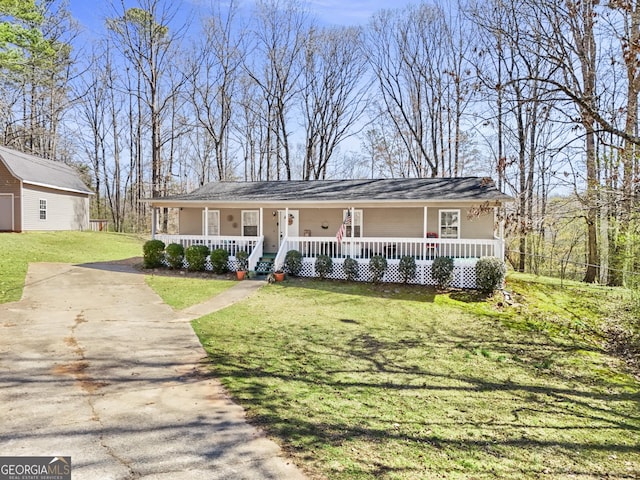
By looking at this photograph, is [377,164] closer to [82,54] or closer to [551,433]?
[82,54]

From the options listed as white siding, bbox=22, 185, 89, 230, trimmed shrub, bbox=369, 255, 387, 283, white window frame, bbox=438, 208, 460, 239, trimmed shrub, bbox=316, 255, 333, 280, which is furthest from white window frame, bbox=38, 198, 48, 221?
white window frame, bbox=438, 208, 460, 239

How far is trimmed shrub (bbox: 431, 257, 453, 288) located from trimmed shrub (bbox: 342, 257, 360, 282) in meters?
2.53

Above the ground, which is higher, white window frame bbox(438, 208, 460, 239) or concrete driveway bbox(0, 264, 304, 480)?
white window frame bbox(438, 208, 460, 239)

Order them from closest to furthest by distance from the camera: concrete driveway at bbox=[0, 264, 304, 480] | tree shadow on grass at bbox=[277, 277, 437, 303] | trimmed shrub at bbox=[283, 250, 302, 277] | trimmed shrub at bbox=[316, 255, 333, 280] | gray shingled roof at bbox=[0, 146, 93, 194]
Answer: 1. concrete driveway at bbox=[0, 264, 304, 480]
2. tree shadow on grass at bbox=[277, 277, 437, 303]
3. trimmed shrub at bbox=[316, 255, 333, 280]
4. trimmed shrub at bbox=[283, 250, 302, 277]
5. gray shingled roof at bbox=[0, 146, 93, 194]

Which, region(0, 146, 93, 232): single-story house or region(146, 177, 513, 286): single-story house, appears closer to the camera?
region(146, 177, 513, 286): single-story house

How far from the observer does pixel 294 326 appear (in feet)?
26.3

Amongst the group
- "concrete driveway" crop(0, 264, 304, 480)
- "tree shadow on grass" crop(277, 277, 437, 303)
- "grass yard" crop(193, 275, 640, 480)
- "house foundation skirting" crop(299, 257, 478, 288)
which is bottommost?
"grass yard" crop(193, 275, 640, 480)

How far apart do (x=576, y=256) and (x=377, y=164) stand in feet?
52.6

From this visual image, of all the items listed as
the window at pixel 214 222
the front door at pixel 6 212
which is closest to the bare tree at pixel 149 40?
the front door at pixel 6 212

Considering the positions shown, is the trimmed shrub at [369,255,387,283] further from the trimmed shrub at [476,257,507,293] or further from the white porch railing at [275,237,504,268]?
the trimmed shrub at [476,257,507,293]

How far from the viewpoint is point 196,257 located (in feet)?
45.6

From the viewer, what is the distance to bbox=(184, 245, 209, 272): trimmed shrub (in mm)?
13930

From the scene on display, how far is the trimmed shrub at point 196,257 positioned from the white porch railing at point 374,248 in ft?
9.19

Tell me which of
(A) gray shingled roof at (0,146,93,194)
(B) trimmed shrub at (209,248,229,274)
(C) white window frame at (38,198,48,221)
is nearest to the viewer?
(B) trimmed shrub at (209,248,229,274)
